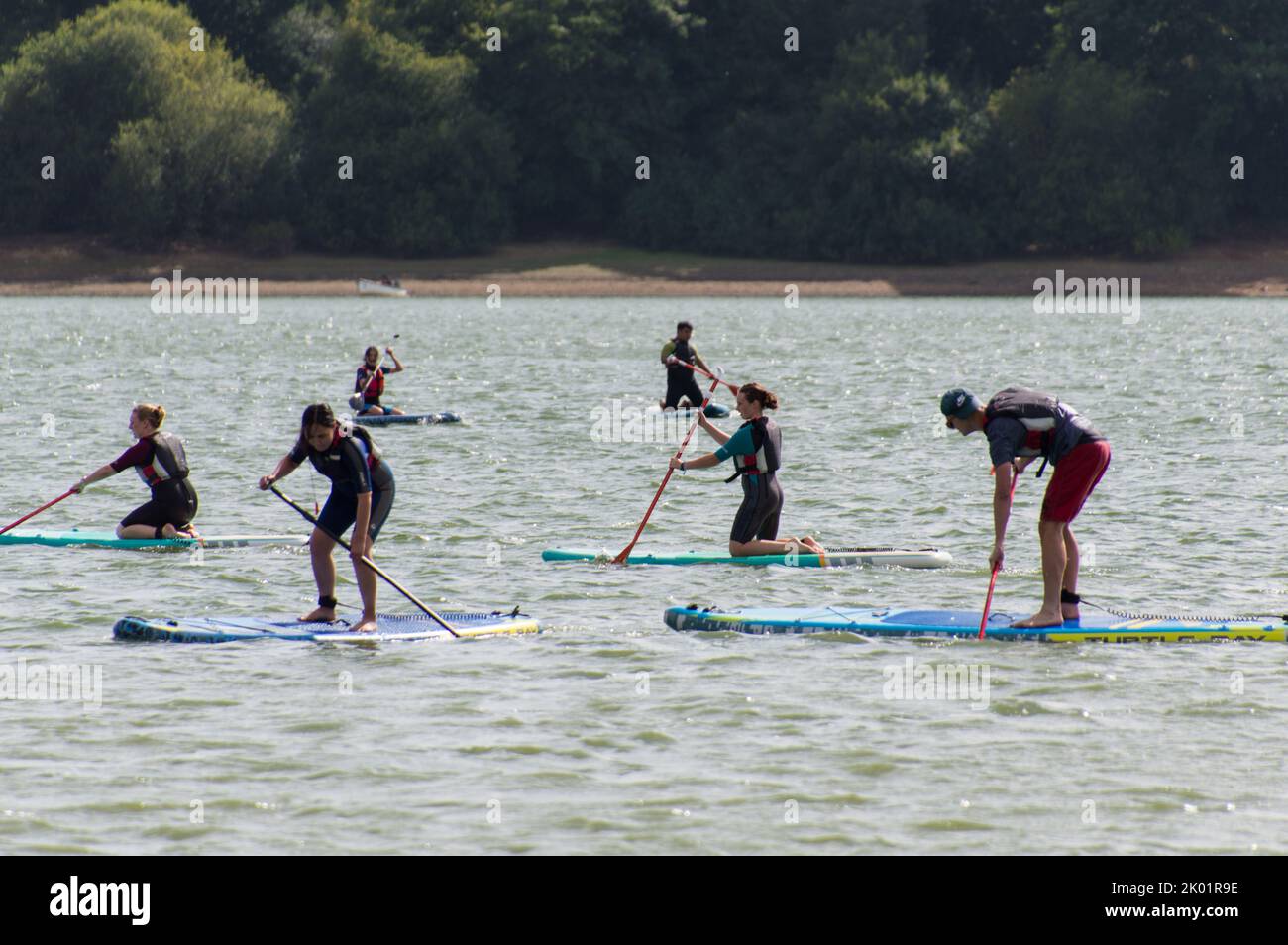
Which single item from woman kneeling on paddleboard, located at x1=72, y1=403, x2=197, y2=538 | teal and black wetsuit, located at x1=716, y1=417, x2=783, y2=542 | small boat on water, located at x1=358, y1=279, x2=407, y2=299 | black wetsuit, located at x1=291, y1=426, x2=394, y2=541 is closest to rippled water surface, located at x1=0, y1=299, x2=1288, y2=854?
woman kneeling on paddleboard, located at x1=72, y1=403, x2=197, y2=538

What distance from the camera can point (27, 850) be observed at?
396 inches

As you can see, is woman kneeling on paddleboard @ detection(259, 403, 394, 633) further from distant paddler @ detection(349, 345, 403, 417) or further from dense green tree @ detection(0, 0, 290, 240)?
dense green tree @ detection(0, 0, 290, 240)

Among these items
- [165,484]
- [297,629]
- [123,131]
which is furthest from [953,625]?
[123,131]

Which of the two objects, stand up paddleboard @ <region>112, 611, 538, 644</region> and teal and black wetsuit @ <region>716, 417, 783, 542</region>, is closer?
stand up paddleboard @ <region>112, 611, 538, 644</region>

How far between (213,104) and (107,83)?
4.78 m

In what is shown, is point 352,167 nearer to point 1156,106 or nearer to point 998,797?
point 1156,106

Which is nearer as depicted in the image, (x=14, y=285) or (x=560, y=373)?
(x=560, y=373)

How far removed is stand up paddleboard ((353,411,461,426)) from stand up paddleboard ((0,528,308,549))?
11.8 metres

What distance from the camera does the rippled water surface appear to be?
10688mm

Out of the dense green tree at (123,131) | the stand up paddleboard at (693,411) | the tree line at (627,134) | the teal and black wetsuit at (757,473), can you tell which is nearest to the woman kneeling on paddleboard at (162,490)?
the teal and black wetsuit at (757,473)

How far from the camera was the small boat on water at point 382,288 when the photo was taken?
8662cm

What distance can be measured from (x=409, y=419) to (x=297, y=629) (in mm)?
18315

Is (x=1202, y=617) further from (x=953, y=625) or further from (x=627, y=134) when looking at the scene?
(x=627, y=134)

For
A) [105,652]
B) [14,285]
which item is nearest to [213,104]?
[14,285]
